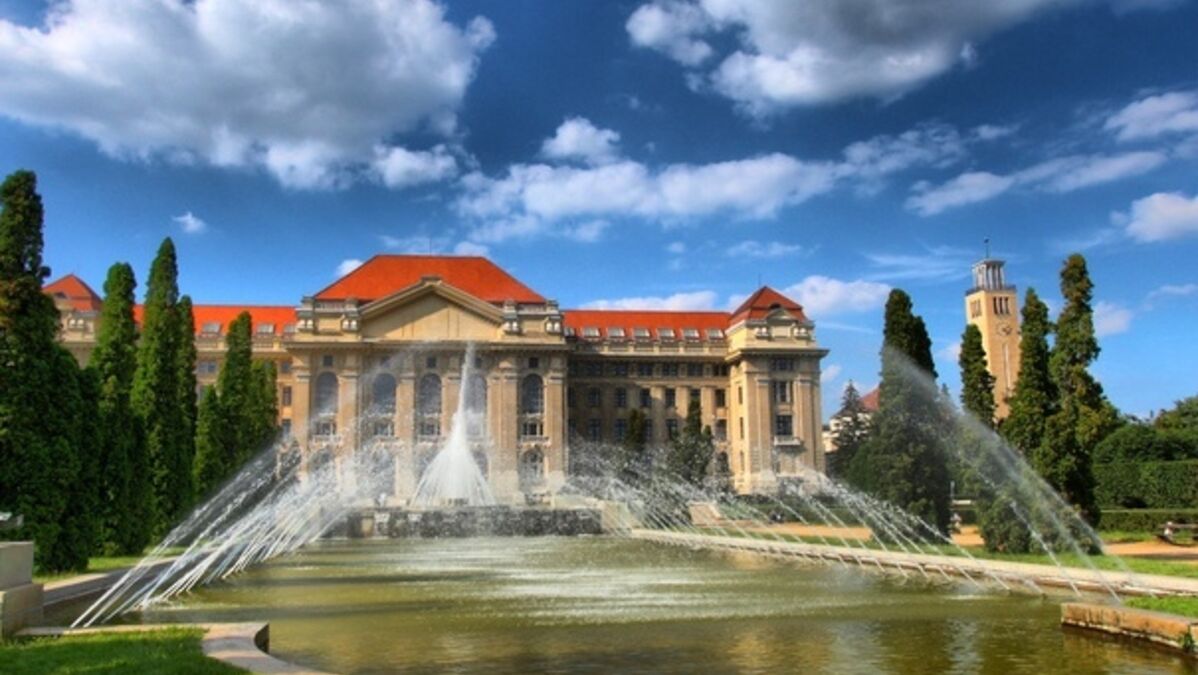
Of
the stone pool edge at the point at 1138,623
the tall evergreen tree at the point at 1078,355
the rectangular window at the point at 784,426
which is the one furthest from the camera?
the rectangular window at the point at 784,426

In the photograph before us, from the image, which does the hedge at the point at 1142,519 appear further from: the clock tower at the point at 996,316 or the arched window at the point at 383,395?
the clock tower at the point at 996,316

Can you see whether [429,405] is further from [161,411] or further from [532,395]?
[161,411]

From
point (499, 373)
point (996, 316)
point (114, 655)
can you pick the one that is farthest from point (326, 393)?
point (996, 316)

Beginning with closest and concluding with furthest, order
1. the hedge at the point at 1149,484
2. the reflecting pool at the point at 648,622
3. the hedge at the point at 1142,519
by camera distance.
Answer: the reflecting pool at the point at 648,622, the hedge at the point at 1142,519, the hedge at the point at 1149,484

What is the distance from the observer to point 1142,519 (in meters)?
33.3

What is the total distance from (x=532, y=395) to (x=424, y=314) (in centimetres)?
890

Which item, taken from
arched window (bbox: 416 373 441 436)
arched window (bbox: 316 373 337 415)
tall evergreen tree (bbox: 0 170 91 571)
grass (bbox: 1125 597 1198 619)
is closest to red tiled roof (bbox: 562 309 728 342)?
arched window (bbox: 416 373 441 436)

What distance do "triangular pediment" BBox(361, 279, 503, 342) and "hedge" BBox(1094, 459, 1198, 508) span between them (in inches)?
1507

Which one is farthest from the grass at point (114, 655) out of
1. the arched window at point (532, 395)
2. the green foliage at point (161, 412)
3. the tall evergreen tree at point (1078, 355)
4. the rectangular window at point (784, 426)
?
the rectangular window at point (784, 426)

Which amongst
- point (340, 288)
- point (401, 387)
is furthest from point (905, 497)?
point (340, 288)

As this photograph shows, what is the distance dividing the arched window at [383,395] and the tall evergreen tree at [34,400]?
4668 cm

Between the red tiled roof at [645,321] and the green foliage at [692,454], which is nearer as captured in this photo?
the green foliage at [692,454]

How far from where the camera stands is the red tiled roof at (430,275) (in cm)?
7062

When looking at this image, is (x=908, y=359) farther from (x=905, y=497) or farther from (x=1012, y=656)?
(x=1012, y=656)
